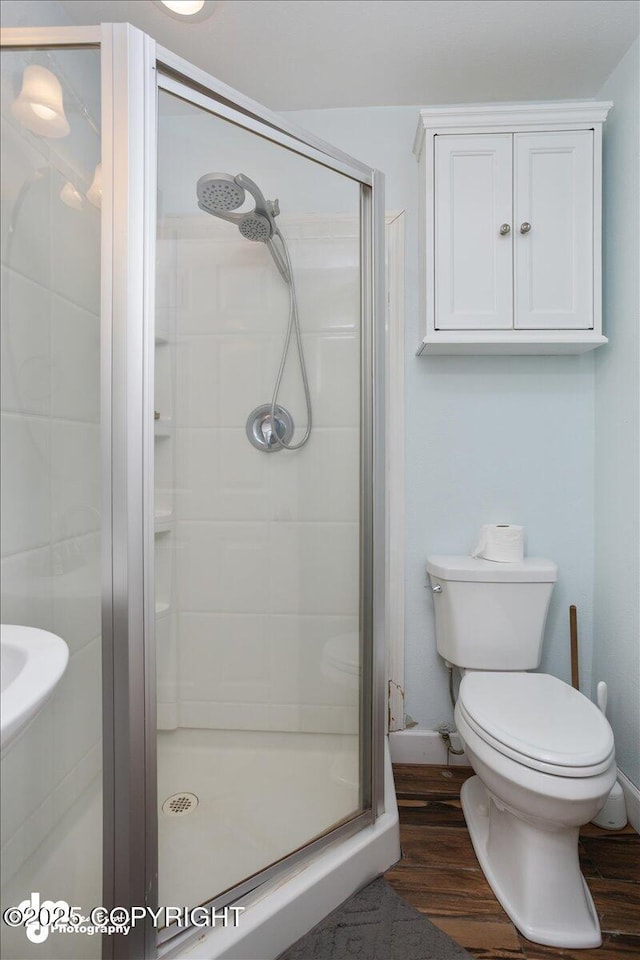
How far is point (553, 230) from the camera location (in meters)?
1.68

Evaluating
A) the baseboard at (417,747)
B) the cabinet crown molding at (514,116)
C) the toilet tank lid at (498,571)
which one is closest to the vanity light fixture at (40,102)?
the cabinet crown molding at (514,116)

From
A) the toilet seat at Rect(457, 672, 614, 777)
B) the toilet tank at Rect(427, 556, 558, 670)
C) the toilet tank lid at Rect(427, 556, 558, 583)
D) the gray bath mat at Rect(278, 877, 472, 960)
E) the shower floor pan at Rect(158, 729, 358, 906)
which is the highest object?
the toilet tank lid at Rect(427, 556, 558, 583)

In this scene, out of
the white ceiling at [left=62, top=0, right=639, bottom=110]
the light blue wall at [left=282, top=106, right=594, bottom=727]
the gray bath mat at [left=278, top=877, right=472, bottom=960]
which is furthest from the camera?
the light blue wall at [left=282, top=106, right=594, bottom=727]

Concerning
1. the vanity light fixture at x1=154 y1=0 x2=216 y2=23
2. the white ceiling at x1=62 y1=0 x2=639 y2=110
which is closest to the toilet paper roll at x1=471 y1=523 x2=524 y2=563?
the white ceiling at x1=62 y1=0 x2=639 y2=110

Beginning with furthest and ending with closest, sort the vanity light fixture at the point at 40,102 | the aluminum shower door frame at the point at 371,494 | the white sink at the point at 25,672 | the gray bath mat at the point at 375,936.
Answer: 1. the aluminum shower door frame at the point at 371,494
2. the gray bath mat at the point at 375,936
3. the vanity light fixture at the point at 40,102
4. the white sink at the point at 25,672

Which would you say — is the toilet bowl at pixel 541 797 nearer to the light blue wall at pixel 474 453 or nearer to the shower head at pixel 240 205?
the light blue wall at pixel 474 453

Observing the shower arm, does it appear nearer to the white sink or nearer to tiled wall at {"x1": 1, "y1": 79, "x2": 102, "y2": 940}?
tiled wall at {"x1": 1, "y1": 79, "x2": 102, "y2": 940}

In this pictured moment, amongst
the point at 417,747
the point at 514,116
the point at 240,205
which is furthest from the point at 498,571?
the point at 514,116

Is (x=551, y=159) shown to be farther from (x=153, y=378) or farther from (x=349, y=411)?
(x=153, y=378)

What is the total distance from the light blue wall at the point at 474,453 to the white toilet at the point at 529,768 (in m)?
0.24

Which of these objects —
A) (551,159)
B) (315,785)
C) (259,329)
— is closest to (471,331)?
(551,159)

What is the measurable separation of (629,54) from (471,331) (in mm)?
974

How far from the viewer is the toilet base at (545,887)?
120 centimetres

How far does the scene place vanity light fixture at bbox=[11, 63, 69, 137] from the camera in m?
0.85
